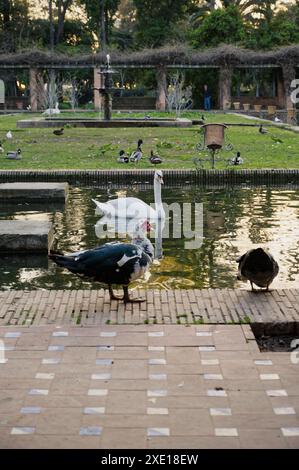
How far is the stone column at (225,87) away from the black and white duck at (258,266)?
35080 millimetres

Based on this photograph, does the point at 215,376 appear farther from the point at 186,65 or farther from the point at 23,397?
the point at 186,65

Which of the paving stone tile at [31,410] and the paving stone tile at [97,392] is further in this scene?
the paving stone tile at [97,392]

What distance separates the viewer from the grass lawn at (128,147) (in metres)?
14.8

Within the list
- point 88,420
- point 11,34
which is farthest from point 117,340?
point 11,34

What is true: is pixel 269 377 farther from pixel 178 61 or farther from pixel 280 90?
pixel 280 90

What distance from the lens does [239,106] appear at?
41.6m

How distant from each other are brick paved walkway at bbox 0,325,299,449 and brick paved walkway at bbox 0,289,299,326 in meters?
0.18

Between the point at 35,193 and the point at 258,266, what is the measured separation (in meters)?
5.96

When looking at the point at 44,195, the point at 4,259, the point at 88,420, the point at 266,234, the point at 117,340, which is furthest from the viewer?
the point at 44,195

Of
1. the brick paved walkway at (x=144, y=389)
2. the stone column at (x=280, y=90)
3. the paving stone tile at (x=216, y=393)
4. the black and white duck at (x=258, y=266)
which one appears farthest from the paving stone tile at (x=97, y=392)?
the stone column at (x=280, y=90)

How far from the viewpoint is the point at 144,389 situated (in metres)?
4.05

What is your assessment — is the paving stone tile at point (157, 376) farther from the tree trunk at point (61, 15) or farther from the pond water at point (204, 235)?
the tree trunk at point (61, 15)

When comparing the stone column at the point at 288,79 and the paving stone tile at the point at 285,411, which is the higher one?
the stone column at the point at 288,79

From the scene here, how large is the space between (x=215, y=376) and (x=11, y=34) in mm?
46655
